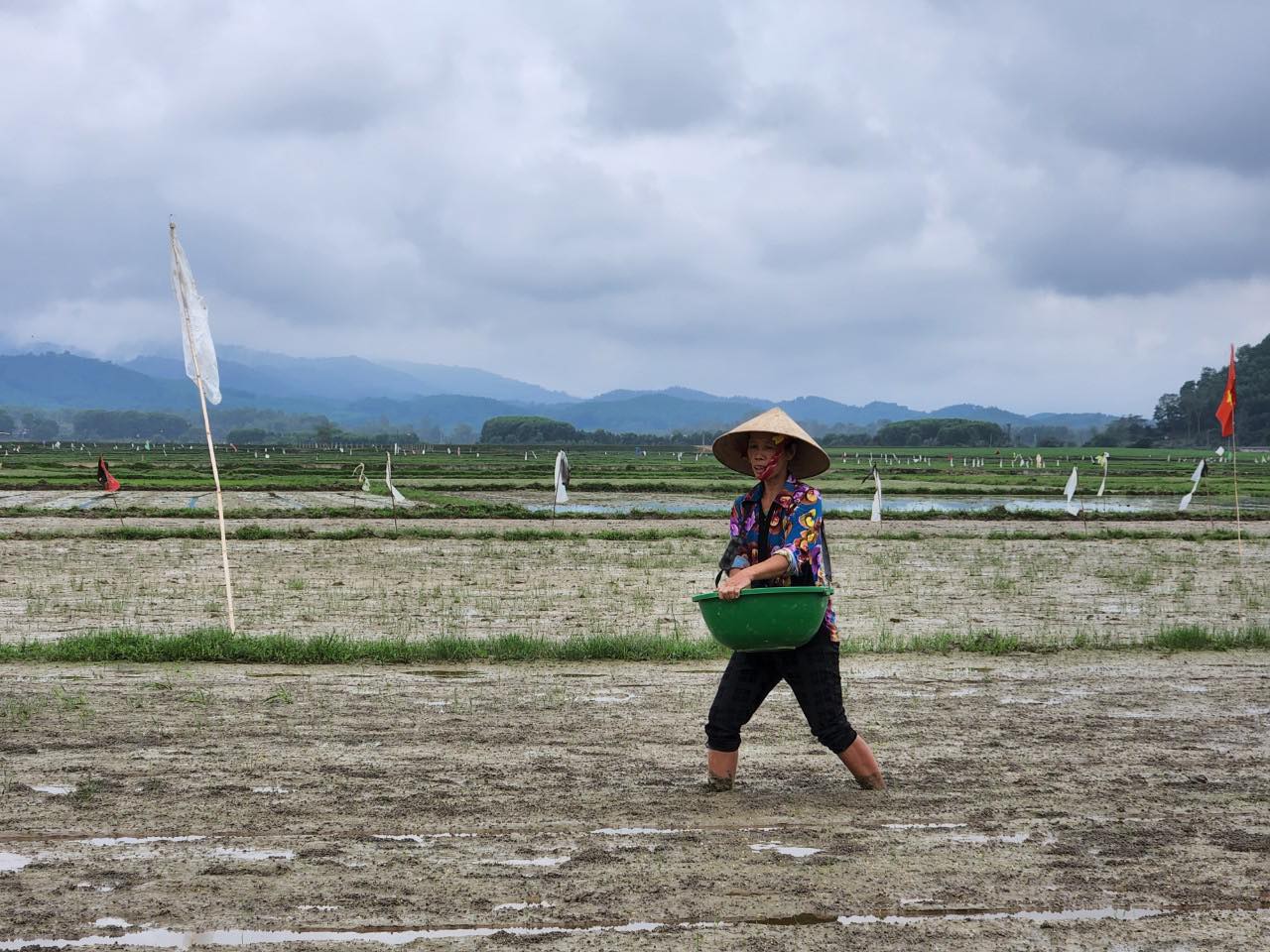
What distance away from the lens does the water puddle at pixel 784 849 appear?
444cm

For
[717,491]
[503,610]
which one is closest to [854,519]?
[717,491]

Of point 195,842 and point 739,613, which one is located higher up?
point 739,613

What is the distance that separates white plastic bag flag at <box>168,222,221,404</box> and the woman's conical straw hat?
Answer: 5597 millimetres

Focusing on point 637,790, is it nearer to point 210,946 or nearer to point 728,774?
point 728,774

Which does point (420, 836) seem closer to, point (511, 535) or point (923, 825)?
point (923, 825)

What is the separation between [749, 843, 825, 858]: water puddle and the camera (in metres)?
4.44

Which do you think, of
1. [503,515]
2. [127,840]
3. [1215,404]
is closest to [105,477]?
[503,515]

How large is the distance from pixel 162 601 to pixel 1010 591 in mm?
9548

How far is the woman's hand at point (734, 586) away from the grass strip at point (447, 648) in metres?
4.51

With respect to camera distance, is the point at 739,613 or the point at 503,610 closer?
the point at 739,613

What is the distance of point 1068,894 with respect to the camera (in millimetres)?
4055

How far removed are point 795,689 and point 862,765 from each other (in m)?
0.46

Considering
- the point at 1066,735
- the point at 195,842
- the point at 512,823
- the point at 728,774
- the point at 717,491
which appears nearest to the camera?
the point at 195,842

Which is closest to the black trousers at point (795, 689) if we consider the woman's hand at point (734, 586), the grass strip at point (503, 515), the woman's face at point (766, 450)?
the woman's hand at point (734, 586)
